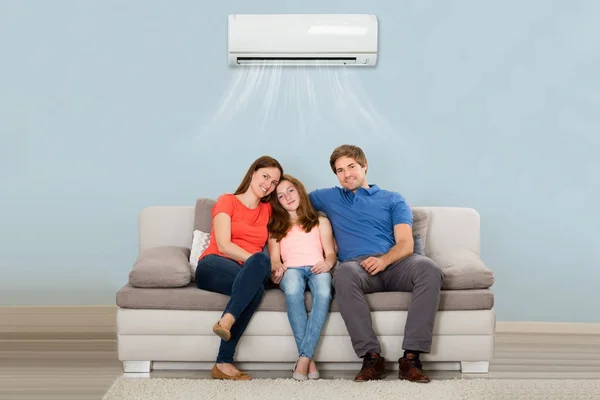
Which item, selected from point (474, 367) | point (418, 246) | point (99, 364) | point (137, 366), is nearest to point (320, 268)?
point (418, 246)

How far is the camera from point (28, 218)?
4.50 meters

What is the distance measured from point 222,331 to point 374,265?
30.4 inches

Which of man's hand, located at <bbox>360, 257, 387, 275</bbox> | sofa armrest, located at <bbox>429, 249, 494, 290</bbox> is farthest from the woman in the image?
sofa armrest, located at <bbox>429, 249, 494, 290</bbox>

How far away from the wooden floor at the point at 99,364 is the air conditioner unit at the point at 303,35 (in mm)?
1759

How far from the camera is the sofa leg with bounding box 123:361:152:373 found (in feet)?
11.6

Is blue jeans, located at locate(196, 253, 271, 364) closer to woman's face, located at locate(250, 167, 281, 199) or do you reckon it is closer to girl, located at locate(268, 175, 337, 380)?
girl, located at locate(268, 175, 337, 380)

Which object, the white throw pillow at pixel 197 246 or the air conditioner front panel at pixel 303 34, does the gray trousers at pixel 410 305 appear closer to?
the white throw pillow at pixel 197 246

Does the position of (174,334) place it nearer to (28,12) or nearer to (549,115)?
(28,12)

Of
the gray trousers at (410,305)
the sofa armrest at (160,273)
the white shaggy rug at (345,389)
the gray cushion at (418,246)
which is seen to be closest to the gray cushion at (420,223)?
the gray cushion at (418,246)

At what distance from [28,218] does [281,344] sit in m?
1.87

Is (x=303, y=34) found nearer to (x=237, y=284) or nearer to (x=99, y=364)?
(x=237, y=284)

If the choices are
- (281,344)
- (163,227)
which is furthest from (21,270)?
(281,344)

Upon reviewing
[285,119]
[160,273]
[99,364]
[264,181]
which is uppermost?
[285,119]

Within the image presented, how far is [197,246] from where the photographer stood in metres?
3.85
